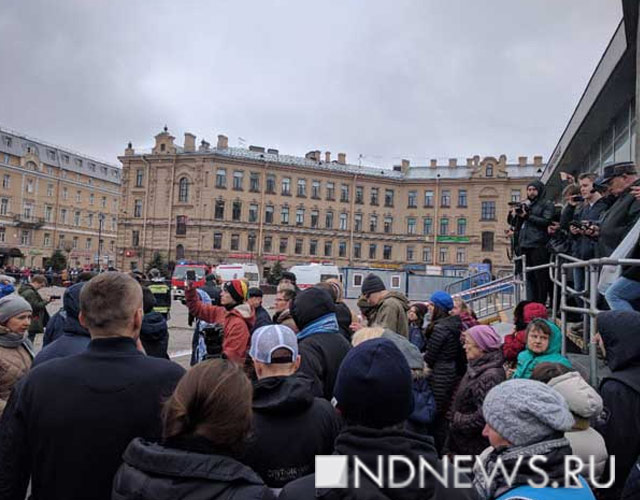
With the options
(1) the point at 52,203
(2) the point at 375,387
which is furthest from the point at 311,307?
(1) the point at 52,203

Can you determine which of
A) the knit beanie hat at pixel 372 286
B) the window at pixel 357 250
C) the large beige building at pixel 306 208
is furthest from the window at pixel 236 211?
the knit beanie hat at pixel 372 286

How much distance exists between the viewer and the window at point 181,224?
187 feet

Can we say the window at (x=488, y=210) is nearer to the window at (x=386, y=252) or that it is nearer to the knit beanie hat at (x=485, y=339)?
the window at (x=386, y=252)

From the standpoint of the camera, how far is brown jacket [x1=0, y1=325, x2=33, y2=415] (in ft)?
12.0

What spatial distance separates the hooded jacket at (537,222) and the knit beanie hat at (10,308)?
273 inches

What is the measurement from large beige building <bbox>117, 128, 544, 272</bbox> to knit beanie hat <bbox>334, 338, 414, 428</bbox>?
184ft

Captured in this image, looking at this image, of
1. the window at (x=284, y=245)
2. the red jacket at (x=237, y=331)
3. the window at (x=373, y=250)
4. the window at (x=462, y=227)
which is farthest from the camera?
the window at (x=373, y=250)

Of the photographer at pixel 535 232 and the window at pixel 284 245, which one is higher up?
the window at pixel 284 245

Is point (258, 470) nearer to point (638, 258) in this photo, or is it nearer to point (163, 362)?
point (163, 362)

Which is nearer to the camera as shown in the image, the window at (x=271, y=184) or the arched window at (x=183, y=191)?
the arched window at (x=183, y=191)

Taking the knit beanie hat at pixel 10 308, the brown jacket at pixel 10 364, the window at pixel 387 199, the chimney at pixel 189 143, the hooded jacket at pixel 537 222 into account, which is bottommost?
the brown jacket at pixel 10 364

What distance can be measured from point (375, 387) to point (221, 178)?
58256 mm

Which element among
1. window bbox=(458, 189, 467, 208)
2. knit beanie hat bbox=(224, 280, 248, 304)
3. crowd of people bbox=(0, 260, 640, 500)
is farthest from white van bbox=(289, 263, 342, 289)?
crowd of people bbox=(0, 260, 640, 500)

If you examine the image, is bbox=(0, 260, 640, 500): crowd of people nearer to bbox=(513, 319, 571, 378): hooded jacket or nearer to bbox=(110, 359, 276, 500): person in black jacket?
bbox=(110, 359, 276, 500): person in black jacket
